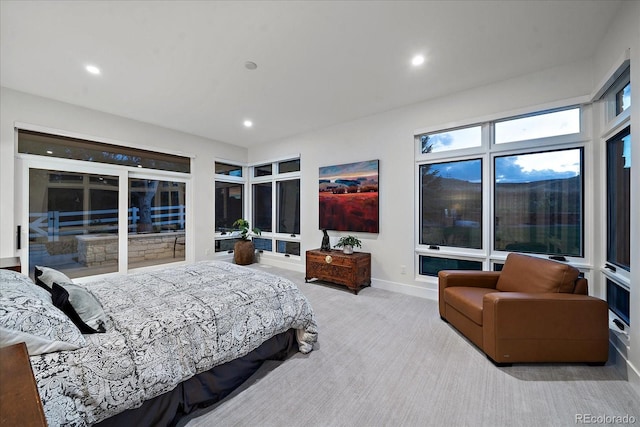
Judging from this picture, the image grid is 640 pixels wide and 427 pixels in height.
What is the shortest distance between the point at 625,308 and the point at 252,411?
3293 mm

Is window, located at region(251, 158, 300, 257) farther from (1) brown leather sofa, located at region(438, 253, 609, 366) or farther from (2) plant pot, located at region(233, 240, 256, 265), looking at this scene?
(1) brown leather sofa, located at region(438, 253, 609, 366)

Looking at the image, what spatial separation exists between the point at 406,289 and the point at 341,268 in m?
1.05

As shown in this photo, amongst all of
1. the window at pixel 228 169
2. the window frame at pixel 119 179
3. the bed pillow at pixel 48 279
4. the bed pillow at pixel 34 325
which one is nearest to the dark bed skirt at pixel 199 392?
the bed pillow at pixel 34 325

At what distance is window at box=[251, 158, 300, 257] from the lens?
5.63 meters

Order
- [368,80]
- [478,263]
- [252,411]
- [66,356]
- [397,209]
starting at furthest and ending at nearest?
[397,209] → [478,263] → [368,80] → [252,411] → [66,356]

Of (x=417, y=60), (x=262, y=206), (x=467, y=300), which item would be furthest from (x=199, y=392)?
(x=262, y=206)

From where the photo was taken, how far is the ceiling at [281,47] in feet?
6.97

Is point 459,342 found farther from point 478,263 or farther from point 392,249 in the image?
point 392,249

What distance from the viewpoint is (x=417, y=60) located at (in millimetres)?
2807

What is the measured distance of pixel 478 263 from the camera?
138 inches

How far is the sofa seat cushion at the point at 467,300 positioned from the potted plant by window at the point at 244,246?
433cm

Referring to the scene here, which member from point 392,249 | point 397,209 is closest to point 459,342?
point 392,249

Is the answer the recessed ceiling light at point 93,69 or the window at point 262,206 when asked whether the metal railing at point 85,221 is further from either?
the recessed ceiling light at point 93,69

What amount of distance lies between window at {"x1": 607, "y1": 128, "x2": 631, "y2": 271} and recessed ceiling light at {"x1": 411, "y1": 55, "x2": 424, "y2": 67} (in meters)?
Answer: 1.94
